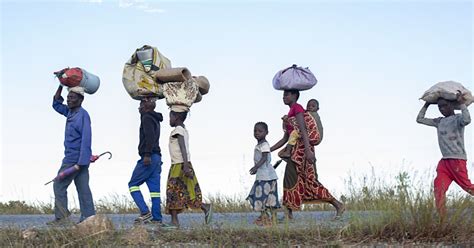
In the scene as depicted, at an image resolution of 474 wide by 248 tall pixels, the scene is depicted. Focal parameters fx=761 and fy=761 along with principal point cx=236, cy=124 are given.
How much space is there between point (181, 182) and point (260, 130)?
1353 millimetres

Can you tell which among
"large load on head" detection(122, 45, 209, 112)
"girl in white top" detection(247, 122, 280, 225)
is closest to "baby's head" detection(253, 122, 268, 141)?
"girl in white top" detection(247, 122, 280, 225)

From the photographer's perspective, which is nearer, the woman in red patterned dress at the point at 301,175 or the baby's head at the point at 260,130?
the baby's head at the point at 260,130

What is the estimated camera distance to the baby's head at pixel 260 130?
34.0ft

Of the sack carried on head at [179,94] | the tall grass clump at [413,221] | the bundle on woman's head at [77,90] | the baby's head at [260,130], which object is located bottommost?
the tall grass clump at [413,221]

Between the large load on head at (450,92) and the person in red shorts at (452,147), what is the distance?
0.07 m

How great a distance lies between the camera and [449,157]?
34.5ft

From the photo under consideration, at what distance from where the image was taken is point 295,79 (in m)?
10.6

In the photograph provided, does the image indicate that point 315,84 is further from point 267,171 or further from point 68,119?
point 68,119

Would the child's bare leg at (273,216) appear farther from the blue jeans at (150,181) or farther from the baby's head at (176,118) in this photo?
the baby's head at (176,118)

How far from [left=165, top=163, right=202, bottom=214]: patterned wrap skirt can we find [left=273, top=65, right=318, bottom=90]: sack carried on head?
1.86 m

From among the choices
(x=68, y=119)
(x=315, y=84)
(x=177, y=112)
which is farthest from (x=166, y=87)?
(x=315, y=84)

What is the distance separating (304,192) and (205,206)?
1489 millimetres

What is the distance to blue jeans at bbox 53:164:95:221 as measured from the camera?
10.2 meters

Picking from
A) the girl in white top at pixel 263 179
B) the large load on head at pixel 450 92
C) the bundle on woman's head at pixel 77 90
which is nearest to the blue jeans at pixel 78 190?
the bundle on woman's head at pixel 77 90
